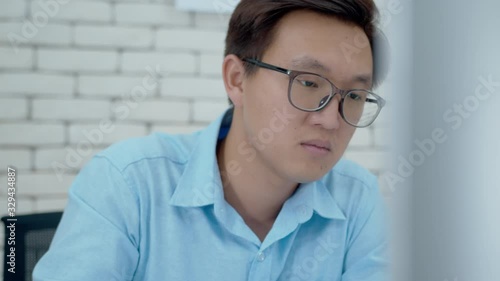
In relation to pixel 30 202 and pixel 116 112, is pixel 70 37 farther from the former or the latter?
pixel 30 202

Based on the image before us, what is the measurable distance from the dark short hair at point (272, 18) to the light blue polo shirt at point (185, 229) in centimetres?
20

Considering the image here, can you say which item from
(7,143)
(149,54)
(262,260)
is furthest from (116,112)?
(262,260)

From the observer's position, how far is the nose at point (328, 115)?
91 cm

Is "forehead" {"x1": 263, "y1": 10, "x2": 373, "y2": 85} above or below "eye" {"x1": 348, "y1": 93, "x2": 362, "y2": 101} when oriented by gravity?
above

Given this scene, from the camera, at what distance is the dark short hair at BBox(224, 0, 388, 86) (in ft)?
3.19

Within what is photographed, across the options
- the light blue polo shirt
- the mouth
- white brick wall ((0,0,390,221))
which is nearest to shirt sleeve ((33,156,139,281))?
the light blue polo shirt

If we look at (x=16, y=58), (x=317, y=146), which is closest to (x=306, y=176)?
(x=317, y=146)

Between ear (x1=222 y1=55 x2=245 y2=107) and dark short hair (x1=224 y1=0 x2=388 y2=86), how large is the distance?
0.06 feet

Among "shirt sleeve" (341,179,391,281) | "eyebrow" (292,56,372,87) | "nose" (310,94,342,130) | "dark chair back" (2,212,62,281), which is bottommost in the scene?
"dark chair back" (2,212,62,281)

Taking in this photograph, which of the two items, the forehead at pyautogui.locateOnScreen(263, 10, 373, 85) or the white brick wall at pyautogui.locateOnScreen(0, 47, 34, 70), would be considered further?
the white brick wall at pyautogui.locateOnScreen(0, 47, 34, 70)

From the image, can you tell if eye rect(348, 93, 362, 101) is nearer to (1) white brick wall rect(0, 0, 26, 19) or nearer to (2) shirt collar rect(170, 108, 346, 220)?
(2) shirt collar rect(170, 108, 346, 220)

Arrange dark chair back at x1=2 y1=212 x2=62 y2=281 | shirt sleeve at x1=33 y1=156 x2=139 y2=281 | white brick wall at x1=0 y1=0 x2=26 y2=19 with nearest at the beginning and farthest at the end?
shirt sleeve at x1=33 y1=156 x2=139 y2=281
dark chair back at x1=2 y1=212 x2=62 y2=281
white brick wall at x1=0 y1=0 x2=26 y2=19

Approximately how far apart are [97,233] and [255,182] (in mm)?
343

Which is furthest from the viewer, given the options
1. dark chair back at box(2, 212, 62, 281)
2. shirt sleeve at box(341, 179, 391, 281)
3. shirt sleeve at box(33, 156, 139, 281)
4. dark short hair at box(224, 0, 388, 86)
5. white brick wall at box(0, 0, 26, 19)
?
white brick wall at box(0, 0, 26, 19)
